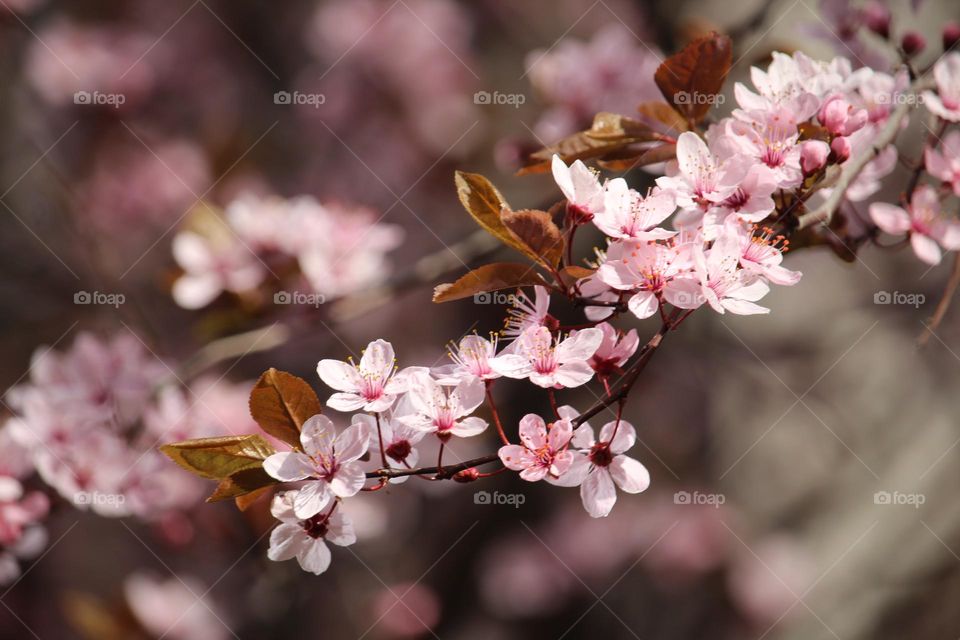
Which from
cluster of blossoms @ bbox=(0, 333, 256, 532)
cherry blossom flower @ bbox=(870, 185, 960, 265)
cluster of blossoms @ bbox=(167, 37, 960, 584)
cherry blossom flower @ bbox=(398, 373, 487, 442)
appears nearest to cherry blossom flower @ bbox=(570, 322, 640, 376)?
cluster of blossoms @ bbox=(167, 37, 960, 584)

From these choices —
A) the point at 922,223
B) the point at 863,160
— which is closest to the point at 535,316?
the point at 863,160

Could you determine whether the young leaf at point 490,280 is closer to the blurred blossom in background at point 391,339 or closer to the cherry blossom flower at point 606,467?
the cherry blossom flower at point 606,467

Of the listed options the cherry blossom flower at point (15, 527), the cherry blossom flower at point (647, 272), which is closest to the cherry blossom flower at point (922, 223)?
the cherry blossom flower at point (647, 272)

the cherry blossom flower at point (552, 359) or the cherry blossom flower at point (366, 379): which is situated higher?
the cherry blossom flower at point (552, 359)

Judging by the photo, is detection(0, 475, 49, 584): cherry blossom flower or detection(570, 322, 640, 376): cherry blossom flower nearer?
detection(570, 322, 640, 376): cherry blossom flower

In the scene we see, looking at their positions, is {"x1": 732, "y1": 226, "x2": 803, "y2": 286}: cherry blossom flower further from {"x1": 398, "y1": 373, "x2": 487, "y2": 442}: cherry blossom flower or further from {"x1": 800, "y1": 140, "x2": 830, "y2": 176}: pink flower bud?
{"x1": 398, "y1": 373, "x2": 487, "y2": 442}: cherry blossom flower

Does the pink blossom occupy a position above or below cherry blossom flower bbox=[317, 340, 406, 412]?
below

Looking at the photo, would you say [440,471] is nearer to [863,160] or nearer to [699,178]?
[699,178]
